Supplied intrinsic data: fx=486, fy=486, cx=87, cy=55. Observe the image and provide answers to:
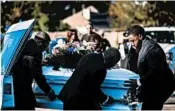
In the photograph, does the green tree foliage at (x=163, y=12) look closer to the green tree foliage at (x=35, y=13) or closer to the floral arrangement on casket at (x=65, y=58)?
the green tree foliage at (x=35, y=13)

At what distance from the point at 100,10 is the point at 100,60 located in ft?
200

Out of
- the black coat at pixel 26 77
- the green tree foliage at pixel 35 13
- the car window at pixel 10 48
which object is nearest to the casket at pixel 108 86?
the black coat at pixel 26 77

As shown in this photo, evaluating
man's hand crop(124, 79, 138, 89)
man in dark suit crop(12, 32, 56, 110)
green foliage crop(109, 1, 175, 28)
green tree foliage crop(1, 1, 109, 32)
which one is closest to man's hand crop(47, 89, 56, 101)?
man in dark suit crop(12, 32, 56, 110)

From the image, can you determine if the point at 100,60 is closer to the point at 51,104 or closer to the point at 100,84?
the point at 100,84

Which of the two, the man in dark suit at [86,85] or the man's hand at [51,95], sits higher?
the man in dark suit at [86,85]

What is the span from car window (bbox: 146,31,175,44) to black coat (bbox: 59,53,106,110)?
29.5 feet

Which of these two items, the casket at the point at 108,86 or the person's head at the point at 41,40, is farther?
the person's head at the point at 41,40

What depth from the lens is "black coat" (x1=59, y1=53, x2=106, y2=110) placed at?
5098 mm

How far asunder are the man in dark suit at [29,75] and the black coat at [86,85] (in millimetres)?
711

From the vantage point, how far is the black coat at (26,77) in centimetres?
587

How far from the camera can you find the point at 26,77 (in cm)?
593

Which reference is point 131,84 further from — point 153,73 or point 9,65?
point 9,65

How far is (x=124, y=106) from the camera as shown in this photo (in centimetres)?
561

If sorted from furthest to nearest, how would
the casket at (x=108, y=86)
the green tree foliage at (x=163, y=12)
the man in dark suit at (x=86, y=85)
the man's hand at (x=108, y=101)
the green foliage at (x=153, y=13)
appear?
the green foliage at (x=153, y=13) → the green tree foliage at (x=163, y=12) → the casket at (x=108, y=86) → the man's hand at (x=108, y=101) → the man in dark suit at (x=86, y=85)
